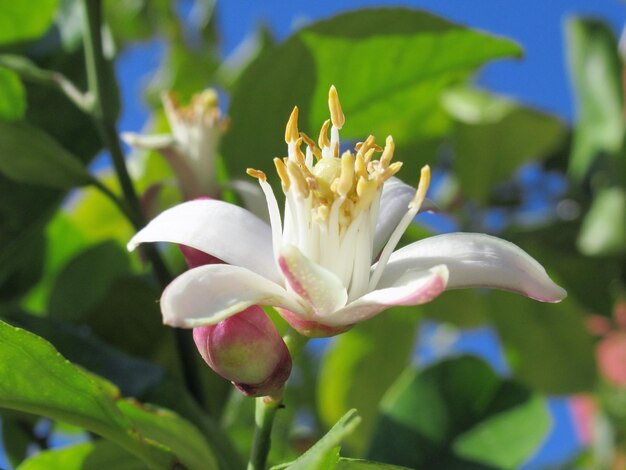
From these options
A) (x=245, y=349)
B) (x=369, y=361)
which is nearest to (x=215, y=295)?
(x=245, y=349)

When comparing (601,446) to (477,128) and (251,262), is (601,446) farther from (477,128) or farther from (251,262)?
(251,262)

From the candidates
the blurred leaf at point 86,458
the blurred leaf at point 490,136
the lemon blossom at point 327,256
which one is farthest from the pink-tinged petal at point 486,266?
the blurred leaf at point 490,136

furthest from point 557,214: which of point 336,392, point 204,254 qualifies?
point 204,254

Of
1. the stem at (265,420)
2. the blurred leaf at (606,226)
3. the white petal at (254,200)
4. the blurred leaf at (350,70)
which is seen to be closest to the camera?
the stem at (265,420)

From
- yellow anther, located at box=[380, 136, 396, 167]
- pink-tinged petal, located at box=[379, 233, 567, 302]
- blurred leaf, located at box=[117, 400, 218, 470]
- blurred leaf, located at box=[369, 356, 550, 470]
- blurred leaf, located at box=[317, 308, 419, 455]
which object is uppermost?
yellow anther, located at box=[380, 136, 396, 167]

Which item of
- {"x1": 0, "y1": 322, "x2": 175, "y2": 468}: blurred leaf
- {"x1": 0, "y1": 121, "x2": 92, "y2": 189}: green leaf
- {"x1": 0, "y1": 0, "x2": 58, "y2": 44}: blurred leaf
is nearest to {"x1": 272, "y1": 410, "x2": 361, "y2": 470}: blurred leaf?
{"x1": 0, "y1": 322, "x2": 175, "y2": 468}: blurred leaf

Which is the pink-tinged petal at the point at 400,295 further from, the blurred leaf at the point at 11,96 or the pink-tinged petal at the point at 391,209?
the blurred leaf at the point at 11,96

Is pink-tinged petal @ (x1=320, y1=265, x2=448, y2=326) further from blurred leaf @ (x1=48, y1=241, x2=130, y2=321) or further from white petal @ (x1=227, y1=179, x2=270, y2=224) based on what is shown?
blurred leaf @ (x1=48, y1=241, x2=130, y2=321)
